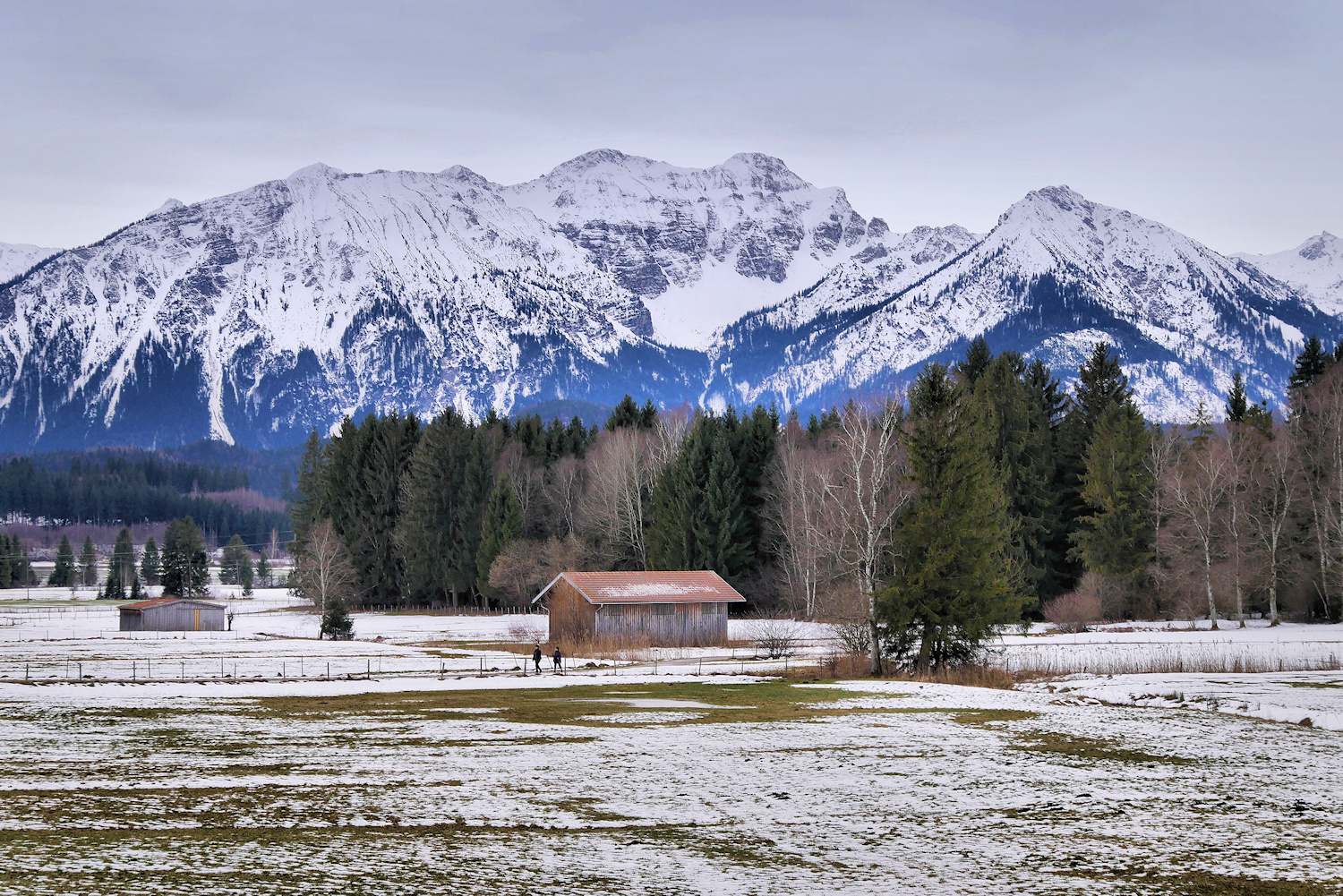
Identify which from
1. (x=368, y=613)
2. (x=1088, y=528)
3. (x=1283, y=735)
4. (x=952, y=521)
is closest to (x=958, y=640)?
(x=952, y=521)

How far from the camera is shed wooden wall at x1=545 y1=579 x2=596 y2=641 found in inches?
2692

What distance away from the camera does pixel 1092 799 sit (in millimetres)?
20531

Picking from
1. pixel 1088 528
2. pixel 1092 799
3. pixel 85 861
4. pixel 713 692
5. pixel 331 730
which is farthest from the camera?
pixel 1088 528

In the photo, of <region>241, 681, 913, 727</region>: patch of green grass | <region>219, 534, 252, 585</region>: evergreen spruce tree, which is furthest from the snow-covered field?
<region>219, 534, 252, 585</region>: evergreen spruce tree

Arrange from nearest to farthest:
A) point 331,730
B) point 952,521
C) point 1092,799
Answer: point 1092,799, point 331,730, point 952,521

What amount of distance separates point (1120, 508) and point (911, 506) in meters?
35.4

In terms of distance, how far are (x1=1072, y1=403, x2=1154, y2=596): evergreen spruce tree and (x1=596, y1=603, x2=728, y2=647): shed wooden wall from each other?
80.9 ft

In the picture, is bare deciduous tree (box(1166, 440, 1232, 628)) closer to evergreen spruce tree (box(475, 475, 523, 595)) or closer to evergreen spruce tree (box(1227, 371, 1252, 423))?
evergreen spruce tree (box(1227, 371, 1252, 423))

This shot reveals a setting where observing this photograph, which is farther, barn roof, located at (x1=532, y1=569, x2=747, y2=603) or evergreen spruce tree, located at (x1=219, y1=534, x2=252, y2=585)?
evergreen spruce tree, located at (x1=219, y1=534, x2=252, y2=585)

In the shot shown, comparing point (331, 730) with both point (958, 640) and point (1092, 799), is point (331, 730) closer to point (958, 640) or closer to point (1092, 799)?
point (1092, 799)

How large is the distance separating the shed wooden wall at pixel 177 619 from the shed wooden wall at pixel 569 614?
134 ft

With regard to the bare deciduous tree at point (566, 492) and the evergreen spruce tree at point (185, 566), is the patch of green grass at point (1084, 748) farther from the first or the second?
the evergreen spruce tree at point (185, 566)

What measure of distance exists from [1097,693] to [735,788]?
20040mm

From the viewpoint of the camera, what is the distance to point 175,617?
10169 cm
